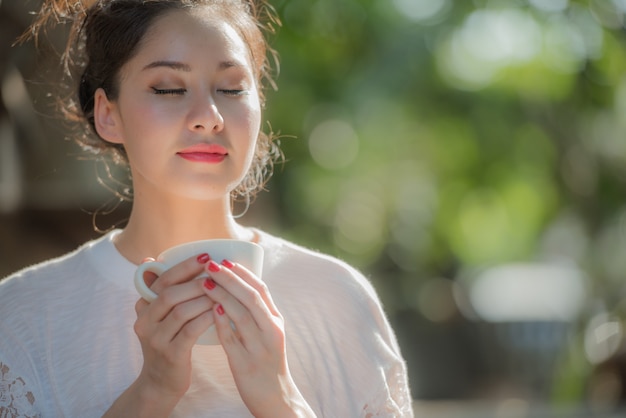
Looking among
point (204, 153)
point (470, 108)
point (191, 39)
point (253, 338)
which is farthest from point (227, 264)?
point (470, 108)

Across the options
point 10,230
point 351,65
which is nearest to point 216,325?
point 10,230

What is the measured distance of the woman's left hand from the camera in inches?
70.6

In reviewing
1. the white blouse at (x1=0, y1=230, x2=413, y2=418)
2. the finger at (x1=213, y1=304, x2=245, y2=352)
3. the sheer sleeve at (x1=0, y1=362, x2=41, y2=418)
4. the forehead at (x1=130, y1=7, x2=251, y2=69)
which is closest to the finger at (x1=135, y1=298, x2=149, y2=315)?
the finger at (x1=213, y1=304, x2=245, y2=352)

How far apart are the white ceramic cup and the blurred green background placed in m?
2.88

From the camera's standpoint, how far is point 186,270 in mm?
1781

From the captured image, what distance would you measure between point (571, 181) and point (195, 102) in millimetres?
8155

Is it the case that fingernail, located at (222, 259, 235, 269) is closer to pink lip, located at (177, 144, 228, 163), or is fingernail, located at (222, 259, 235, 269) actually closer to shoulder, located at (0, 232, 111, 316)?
pink lip, located at (177, 144, 228, 163)

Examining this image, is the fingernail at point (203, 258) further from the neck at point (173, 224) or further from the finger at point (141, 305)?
the neck at point (173, 224)

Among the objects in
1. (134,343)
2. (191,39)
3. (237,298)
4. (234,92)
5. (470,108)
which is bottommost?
(470,108)

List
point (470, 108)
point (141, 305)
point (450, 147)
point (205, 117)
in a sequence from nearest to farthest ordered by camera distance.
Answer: point (141, 305), point (205, 117), point (470, 108), point (450, 147)

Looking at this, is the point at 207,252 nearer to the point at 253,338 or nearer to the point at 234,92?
the point at 253,338

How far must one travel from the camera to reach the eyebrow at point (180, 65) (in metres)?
2.08

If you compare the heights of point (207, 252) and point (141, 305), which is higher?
point (207, 252)

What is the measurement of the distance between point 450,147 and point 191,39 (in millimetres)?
9048
